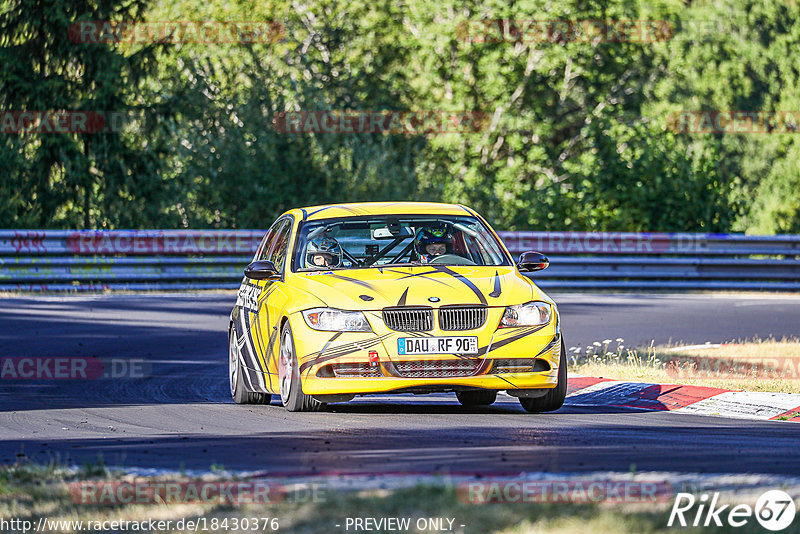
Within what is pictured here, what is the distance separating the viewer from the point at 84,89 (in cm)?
3197

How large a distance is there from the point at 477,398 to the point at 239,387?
196 centimetres

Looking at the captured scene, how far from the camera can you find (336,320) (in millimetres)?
10094

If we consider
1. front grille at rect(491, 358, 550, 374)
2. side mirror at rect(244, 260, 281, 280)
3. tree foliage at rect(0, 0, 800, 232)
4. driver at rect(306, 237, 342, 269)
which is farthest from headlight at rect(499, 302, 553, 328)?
tree foliage at rect(0, 0, 800, 232)

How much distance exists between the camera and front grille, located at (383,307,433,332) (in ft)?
32.8

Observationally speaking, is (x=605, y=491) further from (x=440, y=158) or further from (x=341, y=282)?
(x=440, y=158)

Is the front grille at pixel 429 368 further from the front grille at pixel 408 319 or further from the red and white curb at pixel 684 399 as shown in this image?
the red and white curb at pixel 684 399

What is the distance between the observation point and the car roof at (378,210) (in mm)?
11570

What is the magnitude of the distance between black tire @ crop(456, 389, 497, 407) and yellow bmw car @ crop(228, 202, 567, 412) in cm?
7

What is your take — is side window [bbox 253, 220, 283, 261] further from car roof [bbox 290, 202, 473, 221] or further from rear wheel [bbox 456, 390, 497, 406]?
rear wheel [bbox 456, 390, 497, 406]

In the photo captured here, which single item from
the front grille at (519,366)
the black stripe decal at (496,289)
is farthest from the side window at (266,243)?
the front grille at (519,366)

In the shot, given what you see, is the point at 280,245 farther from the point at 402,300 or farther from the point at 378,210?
the point at 402,300

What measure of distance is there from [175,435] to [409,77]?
3844cm

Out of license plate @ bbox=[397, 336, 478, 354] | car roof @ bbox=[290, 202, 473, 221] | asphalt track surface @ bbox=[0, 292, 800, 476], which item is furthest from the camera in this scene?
car roof @ bbox=[290, 202, 473, 221]

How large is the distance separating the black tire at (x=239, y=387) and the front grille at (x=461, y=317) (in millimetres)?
2231
